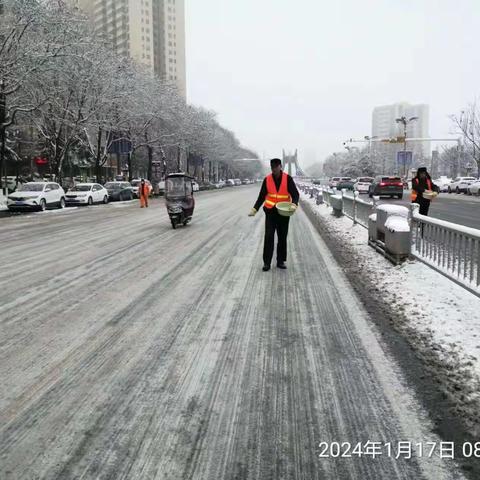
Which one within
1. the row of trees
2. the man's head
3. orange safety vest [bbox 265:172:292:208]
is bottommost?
orange safety vest [bbox 265:172:292:208]

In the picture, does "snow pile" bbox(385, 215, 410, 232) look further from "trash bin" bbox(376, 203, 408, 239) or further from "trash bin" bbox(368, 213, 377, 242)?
"trash bin" bbox(368, 213, 377, 242)

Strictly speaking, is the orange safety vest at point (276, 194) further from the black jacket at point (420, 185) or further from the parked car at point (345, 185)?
the parked car at point (345, 185)

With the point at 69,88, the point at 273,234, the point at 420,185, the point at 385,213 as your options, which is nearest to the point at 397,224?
the point at 385,213

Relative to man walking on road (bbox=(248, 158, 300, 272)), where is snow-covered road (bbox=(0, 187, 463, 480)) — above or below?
below

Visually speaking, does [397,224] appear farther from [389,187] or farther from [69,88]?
[69,88]

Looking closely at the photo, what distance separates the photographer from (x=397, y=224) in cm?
902

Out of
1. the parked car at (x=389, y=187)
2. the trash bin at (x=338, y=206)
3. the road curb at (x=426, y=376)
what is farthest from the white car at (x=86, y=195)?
the road curb at (x=426, y=376)

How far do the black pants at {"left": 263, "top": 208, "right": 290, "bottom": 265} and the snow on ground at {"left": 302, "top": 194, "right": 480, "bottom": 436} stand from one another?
1.44 m

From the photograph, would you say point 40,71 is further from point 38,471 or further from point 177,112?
point 177,112

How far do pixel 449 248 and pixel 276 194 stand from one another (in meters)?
2.83

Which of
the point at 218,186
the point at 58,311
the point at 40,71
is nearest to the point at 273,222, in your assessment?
the point at 58,311

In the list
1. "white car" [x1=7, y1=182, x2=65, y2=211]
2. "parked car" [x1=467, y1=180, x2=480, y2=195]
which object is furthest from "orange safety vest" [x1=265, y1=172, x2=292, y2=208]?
"parked car" [x1=467, y1=180, x2=480, y2=195]

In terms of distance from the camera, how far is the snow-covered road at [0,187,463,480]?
2760 mm

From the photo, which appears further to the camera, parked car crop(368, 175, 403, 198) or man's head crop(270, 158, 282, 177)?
parked car crop(368, 175, 403, 198)
